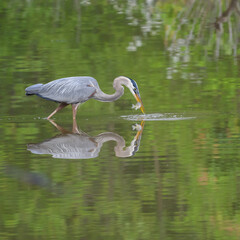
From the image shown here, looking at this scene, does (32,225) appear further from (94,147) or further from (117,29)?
(117,29)

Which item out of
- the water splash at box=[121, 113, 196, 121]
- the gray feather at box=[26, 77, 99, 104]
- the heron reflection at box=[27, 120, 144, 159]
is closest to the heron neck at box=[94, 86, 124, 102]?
the gray feather at box=[26, 77, 99, 104]

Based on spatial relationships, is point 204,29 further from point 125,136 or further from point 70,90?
point 125,136

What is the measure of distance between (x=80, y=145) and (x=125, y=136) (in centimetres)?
79

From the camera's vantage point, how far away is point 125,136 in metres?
10.5

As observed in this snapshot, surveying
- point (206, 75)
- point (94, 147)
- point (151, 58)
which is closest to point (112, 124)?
point (94, 147)

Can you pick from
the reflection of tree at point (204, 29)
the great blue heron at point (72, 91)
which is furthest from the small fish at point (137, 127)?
the reflection of tree at point (204, 29)

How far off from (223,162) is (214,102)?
152 inches

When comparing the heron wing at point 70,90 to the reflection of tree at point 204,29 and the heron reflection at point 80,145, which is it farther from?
the reflection of tree at point 204,29

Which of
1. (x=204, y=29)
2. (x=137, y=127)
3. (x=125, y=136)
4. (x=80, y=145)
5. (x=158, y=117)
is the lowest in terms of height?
(x=204, y=29)

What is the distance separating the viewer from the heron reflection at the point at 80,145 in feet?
31.0

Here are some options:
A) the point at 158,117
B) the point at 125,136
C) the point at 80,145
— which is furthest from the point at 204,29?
the point at 80,145

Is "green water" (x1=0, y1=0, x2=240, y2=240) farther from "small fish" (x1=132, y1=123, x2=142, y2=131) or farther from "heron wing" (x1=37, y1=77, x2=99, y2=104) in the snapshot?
"heron wing" (x1=37, y1=77, x2=99, y2=104)

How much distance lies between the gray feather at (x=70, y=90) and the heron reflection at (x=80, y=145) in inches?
40.4

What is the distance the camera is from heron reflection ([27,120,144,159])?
9.44 m
